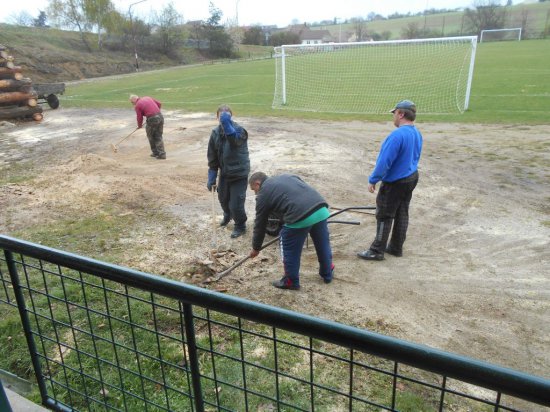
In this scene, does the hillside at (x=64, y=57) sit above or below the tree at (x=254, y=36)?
below

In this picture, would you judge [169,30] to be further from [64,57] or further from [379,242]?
[379,242]

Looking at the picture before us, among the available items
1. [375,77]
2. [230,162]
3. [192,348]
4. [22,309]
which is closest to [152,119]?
[230,162]

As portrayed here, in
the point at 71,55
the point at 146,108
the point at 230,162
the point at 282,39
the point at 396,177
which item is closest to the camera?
the point at 396,177

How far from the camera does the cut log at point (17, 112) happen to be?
54.3 ft

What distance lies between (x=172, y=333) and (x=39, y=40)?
50197mm

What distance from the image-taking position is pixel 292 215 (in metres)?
4.68

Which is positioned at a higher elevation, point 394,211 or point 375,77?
point 375,77

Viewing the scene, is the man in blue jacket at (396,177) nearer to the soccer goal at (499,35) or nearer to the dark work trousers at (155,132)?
the dark work trousers at (155,132)

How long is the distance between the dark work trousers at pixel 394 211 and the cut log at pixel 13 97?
16210 mm

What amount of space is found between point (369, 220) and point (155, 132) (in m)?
6.00

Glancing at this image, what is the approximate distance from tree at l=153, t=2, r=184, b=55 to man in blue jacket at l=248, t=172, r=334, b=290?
187ft

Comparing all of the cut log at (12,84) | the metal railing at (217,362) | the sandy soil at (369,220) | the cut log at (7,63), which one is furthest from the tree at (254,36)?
the metal railing at (217,362)

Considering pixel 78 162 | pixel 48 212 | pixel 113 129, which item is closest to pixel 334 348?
pixel 48 212

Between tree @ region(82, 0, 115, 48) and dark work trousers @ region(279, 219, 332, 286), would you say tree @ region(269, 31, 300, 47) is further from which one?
dark work trousers @ region(279, 219, 332, 286)
